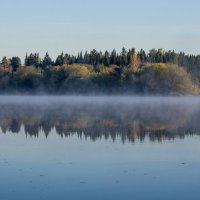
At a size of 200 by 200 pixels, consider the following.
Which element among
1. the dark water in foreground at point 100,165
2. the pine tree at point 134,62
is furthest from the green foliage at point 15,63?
the dark water in foreground at point 100,165

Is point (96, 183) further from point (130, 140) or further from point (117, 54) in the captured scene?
point (117, 54)

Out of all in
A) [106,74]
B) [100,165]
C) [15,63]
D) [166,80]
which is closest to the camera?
[100,165]

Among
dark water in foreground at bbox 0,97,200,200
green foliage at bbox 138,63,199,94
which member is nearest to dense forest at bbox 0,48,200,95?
green foliage at bbox 138,63,199,94

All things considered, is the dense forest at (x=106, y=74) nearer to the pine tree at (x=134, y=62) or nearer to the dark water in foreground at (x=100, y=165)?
the pine tree at (x=134, y=62)

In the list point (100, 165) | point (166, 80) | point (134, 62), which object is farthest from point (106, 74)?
point (100, 165)

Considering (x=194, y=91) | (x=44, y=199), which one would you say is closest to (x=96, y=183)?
(x=44, y=199)

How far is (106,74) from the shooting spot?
85875 mm

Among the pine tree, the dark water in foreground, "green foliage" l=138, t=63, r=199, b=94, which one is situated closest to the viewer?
the dark water in foreground

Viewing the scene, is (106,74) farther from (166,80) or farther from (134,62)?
(166,80)

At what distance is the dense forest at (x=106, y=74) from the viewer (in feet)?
256

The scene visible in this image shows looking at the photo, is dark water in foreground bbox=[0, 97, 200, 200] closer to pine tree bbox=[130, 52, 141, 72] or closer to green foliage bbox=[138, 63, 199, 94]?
green foliage bbox=[138, 63, 199, 94]

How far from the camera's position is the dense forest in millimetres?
78062

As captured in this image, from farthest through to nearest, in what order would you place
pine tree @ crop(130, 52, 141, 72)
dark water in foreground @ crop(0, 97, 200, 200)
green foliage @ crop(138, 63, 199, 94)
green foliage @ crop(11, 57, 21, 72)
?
green foliage @ crop(11, 57, 21, 72)
pine tree @ crop(130, 52, 141, 72)
green foliage @ crop(138, 63, 199, 94)
dark water in foreground @ crop(0, 97, 200, 200)

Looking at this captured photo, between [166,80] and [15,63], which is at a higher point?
[15,63]
